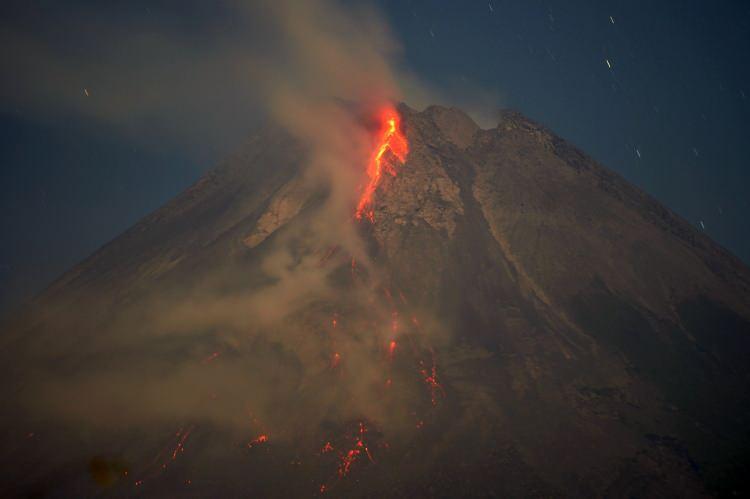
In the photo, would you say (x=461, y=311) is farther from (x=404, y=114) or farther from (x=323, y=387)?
(x=404, y=114)

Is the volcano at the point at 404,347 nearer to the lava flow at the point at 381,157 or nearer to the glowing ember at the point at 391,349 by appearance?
the glowing ember at the point at 391,349

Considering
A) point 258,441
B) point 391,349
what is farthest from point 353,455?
point 391,349

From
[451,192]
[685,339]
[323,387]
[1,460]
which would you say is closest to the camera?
[1,460]

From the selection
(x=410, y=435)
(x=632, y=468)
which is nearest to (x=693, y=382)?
(x=632, y=468)

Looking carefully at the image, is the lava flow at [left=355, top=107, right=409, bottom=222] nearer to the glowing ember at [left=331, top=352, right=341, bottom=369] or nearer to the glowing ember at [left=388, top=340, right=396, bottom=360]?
the glowing ember at [left=388, top=340, right=396, bottom=360]

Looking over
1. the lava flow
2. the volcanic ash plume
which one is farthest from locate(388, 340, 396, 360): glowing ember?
the lava flow

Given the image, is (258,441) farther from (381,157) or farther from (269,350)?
(381,157)
